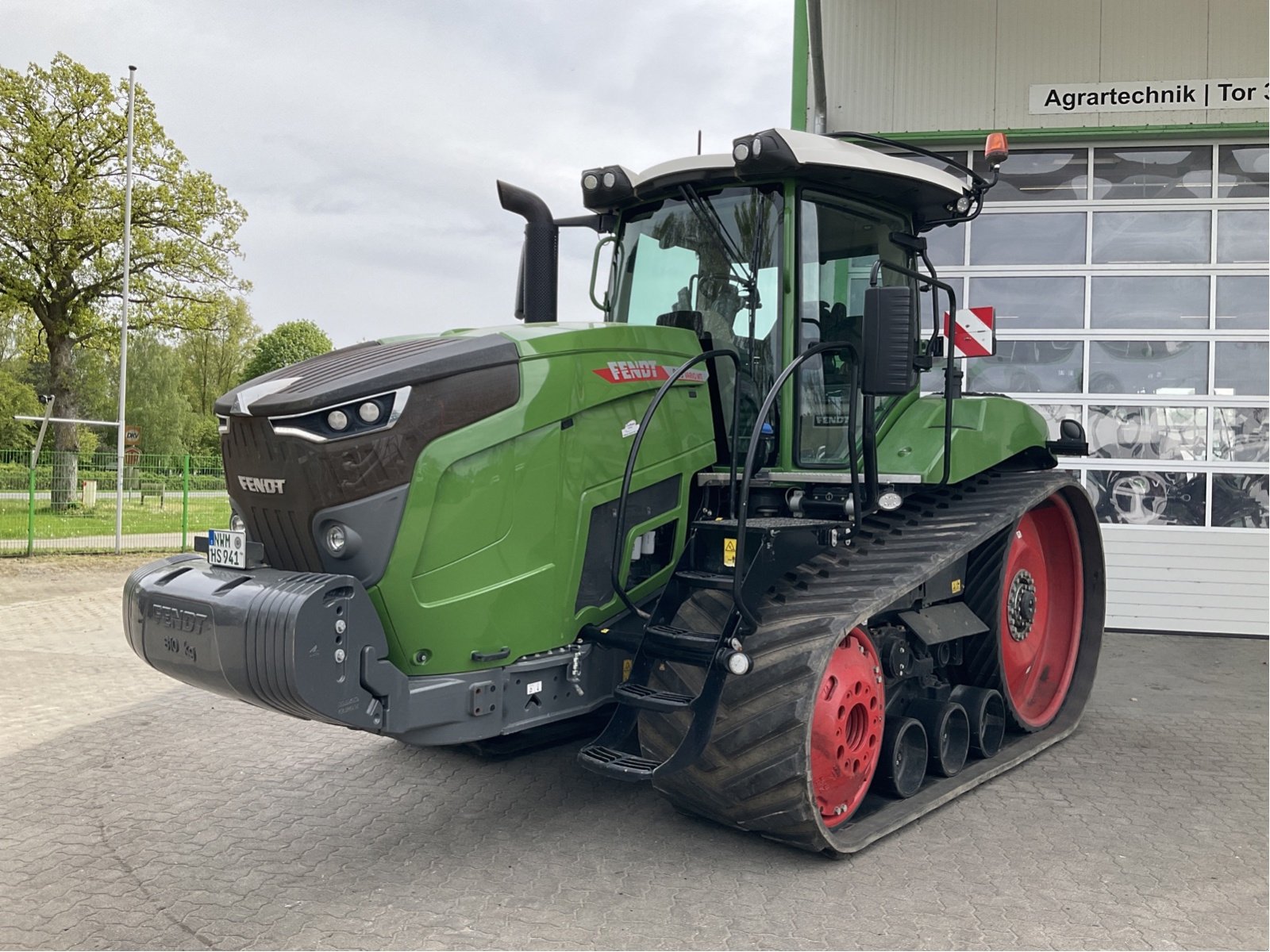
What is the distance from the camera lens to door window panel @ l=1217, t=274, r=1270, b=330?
8.95m

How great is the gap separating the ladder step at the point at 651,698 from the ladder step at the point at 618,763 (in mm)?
195

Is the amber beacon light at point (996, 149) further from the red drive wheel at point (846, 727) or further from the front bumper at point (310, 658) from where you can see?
the front bumper at point (310, 658)

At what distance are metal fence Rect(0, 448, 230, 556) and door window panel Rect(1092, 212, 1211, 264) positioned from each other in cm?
1101

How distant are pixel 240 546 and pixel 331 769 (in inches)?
66.5

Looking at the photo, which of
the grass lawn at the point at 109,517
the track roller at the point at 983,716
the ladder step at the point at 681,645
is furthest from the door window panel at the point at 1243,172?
the grass lawn at the point at 109,517

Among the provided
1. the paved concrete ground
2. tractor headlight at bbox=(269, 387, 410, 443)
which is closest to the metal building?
the paved concrete ground

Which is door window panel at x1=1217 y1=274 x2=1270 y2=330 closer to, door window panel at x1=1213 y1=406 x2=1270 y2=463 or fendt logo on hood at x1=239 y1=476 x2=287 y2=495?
door window panel at x1=1213 y1=406 x2=1270 y2=463

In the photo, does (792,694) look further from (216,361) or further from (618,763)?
(216,361)

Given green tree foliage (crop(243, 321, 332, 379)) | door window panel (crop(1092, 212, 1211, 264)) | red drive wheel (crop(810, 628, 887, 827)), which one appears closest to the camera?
red drive wheel (crop(810, 628, 887, 827))

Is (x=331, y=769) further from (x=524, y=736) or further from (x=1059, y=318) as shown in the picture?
(x=1059, y=318)

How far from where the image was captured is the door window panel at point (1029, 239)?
924 cm

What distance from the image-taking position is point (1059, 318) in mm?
9219

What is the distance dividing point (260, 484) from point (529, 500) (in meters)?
0.92

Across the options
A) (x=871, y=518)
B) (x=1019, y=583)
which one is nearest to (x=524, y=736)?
(x=871, y=518)
